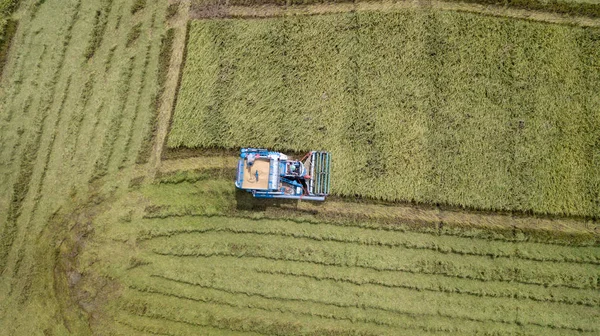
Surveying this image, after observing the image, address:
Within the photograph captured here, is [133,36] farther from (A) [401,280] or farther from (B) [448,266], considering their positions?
(B) [448,266]

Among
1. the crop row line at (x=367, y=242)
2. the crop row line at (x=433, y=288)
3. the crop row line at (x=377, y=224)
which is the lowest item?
the crop row line at (x=433, y=288)

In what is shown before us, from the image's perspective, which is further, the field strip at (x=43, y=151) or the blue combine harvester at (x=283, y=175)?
the field strip at (x=43, y=151)

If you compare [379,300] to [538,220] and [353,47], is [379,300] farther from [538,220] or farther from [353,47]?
[353,47]

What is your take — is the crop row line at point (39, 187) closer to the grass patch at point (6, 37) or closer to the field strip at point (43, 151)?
the field strip at point (43, 151)

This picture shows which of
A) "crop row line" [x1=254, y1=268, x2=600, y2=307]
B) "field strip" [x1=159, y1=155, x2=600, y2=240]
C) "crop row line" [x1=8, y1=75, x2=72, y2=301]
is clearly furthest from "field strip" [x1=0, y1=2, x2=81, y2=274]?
"field strip" [x1=159, y1=155, x2=600, y2=240]

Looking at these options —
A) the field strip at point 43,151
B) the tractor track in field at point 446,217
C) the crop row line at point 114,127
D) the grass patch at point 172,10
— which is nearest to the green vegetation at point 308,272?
the tractor track in field at point 446,217

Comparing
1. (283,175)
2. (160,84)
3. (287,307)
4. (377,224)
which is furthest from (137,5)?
(287,307)
